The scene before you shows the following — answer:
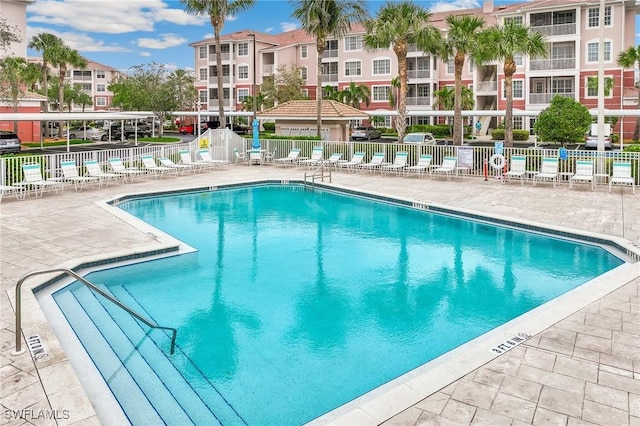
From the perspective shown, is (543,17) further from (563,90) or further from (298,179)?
(298,179)

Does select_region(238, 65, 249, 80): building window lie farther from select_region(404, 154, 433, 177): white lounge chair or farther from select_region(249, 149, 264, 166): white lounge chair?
select_region(404, 154, 433, 177): white lounge chair

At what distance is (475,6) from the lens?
5859 centimetres

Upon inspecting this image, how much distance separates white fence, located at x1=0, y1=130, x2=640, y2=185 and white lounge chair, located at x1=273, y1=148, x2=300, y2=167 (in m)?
0.50

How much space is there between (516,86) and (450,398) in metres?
44.4

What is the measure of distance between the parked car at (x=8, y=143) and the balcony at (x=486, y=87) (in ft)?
114

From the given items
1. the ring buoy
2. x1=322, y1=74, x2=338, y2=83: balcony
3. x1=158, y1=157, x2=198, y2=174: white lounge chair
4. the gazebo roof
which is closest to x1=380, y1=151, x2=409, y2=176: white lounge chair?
the ring buoy

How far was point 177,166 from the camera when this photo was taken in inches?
868

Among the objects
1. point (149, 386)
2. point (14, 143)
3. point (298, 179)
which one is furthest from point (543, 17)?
point (149, 386)

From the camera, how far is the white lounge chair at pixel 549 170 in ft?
58.6

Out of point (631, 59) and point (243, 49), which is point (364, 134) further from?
point (243, 49)

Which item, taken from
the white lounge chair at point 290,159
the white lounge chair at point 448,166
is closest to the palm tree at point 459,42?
the white lounge chair at point 448,166

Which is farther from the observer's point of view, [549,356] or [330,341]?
[330,341]

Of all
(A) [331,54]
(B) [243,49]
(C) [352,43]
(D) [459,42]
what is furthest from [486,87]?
(B) [243,49]

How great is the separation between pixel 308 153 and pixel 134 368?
19523 millimetres
